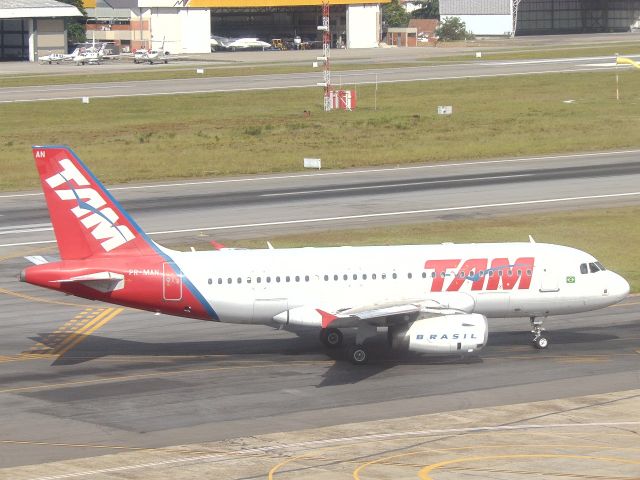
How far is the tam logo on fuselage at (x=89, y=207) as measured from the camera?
45062 millimetres

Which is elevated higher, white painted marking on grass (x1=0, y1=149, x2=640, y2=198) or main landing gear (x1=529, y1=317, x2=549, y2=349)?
white painted marking on grass (x1=0, y1=149, x2=640, y2=198)

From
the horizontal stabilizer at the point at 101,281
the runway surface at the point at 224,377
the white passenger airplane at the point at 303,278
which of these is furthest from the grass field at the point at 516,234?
the horizontal stabilizer at the point at 101,281

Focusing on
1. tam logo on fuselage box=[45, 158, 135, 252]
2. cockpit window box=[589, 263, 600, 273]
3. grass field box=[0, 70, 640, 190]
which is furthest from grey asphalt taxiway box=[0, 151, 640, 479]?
grass field box=[0, 70, 640, 190]

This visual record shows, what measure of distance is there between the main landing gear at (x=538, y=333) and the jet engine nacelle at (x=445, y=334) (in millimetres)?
3941

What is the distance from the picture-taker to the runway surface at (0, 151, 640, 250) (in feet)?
241

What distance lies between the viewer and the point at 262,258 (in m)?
46.2

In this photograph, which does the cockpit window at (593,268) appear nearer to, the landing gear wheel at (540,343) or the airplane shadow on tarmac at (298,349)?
the airplane shadow on tarmac at (298,349)

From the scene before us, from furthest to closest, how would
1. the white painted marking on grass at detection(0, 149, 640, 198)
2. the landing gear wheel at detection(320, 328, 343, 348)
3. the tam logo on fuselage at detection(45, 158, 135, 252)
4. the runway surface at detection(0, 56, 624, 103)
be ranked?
the runway surface at detection(0, 56, 624, 103) → the white painted marking on grass at detection(0, 149, 640, 198) → the landing gear wheel at detection(320, 328, 343, 348) → the tam logo on fuselage at detection(45, 158, 135, 252)

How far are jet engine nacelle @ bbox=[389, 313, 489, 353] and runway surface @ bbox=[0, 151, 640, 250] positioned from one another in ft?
87.7

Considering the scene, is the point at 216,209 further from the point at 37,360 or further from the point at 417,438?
the point at 417,438

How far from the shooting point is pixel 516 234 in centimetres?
6925

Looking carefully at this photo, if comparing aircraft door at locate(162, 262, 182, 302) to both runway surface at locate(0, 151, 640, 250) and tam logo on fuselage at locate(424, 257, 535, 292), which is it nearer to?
tam logo on fuselage at locate(424, 257, 535, 292)

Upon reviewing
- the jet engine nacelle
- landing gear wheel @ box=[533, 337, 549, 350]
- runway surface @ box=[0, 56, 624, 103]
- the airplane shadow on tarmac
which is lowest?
the airplane shadow on tarmac

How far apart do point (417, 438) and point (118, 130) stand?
82.7 m
